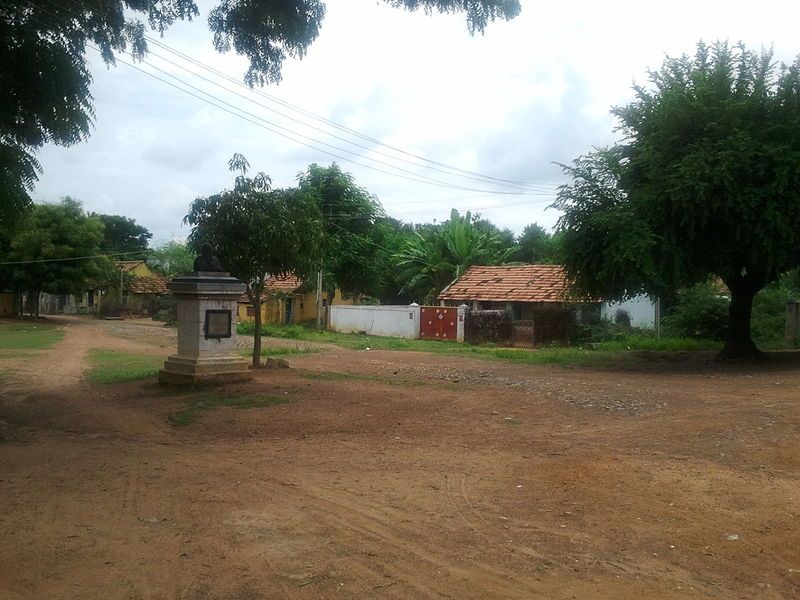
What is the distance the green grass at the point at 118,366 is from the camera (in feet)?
56.0

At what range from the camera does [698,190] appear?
1736 centimetres

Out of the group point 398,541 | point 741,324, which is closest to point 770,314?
point 741,324

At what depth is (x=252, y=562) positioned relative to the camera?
5.11 meters

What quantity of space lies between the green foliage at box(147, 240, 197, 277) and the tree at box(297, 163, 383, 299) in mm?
21509

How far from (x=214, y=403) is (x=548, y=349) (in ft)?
61.4

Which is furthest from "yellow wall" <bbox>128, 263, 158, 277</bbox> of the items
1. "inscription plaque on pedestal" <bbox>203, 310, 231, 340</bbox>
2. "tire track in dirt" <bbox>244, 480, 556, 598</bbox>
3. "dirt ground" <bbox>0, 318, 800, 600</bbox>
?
"tire track in dirt" <bbox>244, 480, 556, 598</bbox>

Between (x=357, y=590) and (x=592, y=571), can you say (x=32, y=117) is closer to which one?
(x=357, y=590)

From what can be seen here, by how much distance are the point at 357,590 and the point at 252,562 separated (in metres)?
0.85

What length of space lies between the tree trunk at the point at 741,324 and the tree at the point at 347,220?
27365mm

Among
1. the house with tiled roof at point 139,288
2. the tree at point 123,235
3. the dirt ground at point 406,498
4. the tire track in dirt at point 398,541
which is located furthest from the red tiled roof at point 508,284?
the tree at point 123,235

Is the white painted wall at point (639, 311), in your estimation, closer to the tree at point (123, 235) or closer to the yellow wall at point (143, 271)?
the yellow wall at point (143, 271)

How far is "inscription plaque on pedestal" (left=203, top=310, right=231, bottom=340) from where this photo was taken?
553 inches

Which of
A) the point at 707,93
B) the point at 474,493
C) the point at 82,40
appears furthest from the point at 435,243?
the point at 474,493

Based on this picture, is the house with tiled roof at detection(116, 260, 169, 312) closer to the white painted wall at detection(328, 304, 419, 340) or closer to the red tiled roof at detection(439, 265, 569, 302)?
the white painted wall at detection(328, 304, 419, 340)
